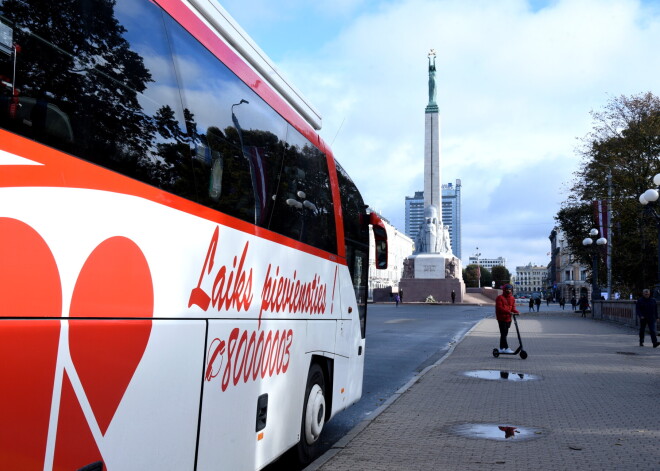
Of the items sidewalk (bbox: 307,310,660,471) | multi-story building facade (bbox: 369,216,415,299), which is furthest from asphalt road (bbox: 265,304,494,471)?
multi-story building facade (bbox: 369,216,415,299)

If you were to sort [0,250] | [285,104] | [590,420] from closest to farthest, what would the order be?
[0,250]
[285,104]
[590,420]

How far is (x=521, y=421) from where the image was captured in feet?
26.4

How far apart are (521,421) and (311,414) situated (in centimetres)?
317

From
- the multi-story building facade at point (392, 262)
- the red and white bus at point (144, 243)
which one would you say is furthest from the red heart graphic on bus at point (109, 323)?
the multi-story building facade at point (392, 262)

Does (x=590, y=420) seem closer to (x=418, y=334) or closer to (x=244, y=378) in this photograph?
(x=244, y=378)

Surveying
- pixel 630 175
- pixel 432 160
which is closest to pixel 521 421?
pixel 630 175

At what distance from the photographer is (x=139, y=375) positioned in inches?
121

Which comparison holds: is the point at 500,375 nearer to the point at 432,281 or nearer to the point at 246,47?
the point at 246,47

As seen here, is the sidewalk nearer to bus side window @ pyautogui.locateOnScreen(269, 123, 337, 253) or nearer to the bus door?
the bus door

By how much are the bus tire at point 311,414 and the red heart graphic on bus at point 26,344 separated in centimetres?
371

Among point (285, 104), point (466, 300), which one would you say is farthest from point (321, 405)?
point (466, 300)

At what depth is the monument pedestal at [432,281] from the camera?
68688mm

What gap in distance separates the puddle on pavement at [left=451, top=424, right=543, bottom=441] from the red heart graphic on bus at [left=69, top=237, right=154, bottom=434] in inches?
198

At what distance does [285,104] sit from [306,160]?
0.61 metres
